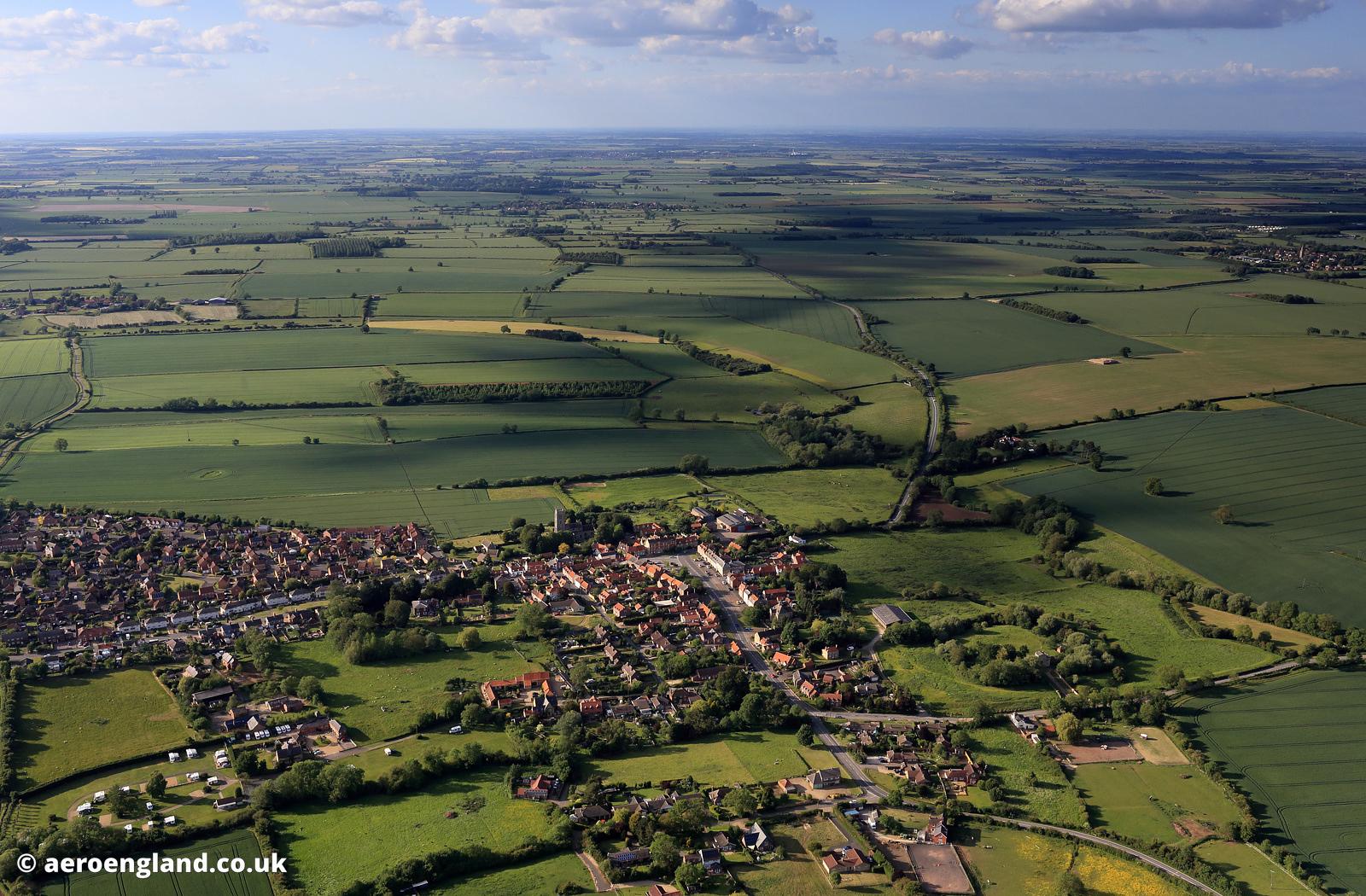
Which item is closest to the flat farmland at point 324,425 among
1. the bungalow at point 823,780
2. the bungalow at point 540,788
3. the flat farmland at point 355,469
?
the flat farmland at point 355,469

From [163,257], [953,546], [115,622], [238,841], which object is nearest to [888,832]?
[238,841]

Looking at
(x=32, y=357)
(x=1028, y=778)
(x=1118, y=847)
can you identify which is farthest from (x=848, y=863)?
(x=32, y=357)

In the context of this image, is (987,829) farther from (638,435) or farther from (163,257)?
(163,257)

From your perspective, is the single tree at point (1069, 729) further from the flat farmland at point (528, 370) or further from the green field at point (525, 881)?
the flat farmland at point (528, 370)

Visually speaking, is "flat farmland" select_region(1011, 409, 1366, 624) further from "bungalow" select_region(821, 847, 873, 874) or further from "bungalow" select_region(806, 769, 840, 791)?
"bungalow" select_region(821, 847, 873, 874)

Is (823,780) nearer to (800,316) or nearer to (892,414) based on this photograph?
(892,414)

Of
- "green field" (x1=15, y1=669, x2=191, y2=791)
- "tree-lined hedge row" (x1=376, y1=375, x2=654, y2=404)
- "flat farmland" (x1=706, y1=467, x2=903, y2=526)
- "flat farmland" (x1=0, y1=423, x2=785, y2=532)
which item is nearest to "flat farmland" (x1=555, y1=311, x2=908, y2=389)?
"tree-lined hedge row" (x1=376, y1=375, x2=654, y2=404)
